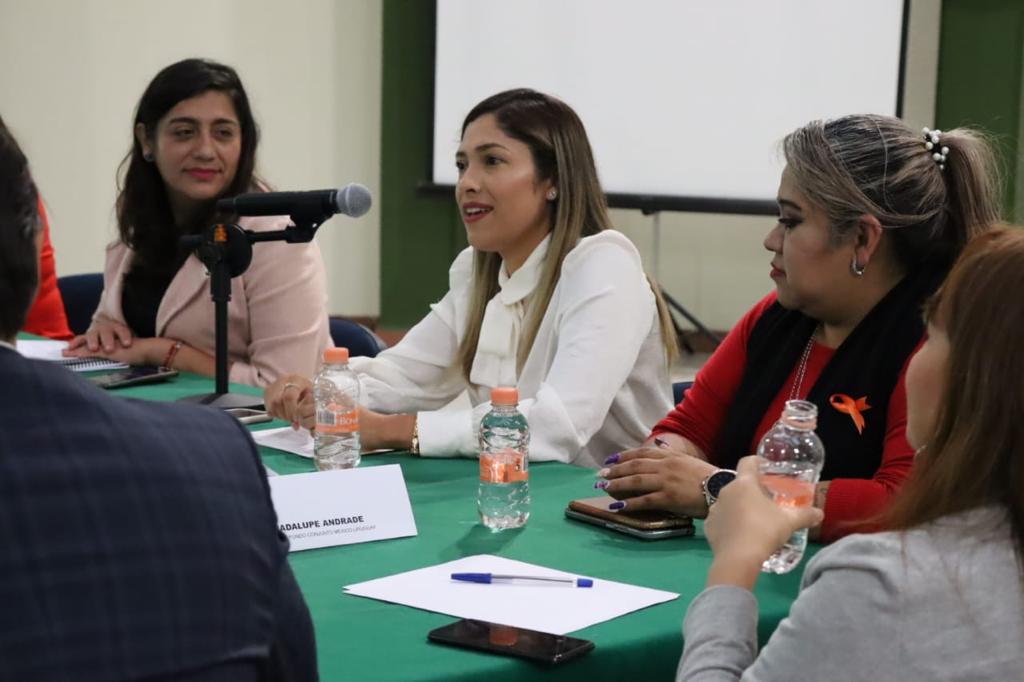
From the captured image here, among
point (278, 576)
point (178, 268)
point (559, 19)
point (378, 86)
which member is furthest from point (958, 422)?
point (378, 86)

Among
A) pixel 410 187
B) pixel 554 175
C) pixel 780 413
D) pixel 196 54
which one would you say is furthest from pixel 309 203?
pixel 410 187

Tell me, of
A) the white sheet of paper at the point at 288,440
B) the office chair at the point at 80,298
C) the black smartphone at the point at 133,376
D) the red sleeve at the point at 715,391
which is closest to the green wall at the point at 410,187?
the office chair at the point at 80,298

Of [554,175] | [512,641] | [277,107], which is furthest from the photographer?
[277,107]

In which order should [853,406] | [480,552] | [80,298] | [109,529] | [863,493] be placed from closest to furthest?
[109,529]
[480,552]
[863,493]
[853,406]
[80,298]

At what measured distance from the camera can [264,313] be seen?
3.32 meters

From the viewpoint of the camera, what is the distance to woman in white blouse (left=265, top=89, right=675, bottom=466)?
2.42 meters

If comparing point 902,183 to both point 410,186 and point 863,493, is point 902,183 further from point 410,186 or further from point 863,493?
point 410,186

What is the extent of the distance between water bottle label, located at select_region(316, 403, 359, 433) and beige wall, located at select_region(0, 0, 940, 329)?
3.82m

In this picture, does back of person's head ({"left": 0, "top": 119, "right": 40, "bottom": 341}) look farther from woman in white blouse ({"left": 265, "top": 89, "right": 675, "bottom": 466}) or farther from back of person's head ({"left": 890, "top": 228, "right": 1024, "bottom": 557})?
woman in white blouse ({"left": 265, "top": 89, "right": 675, "bottom": 466})

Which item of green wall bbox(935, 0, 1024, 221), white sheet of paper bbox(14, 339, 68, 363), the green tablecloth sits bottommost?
white sheet of paper bbox(14, 339, 68, 363)

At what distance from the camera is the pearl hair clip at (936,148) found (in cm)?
206

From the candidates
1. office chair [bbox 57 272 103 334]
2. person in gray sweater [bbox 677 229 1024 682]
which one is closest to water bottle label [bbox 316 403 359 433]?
person in gray sweater [bbox 677 229 1024 682]

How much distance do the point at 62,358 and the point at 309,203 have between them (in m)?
1.19

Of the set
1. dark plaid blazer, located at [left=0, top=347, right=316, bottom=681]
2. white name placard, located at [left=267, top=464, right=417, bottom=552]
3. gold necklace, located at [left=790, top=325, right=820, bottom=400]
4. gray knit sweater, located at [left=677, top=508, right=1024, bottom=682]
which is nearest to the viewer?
dark plaid blazer, located at [left=0, top=347, right=316, bottom=681]
